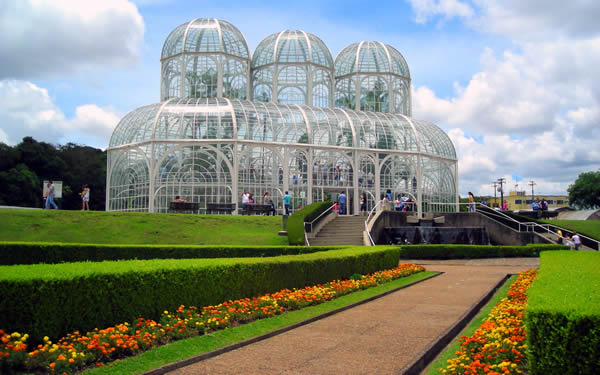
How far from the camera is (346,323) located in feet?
27.9

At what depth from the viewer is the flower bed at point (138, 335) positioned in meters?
5.61

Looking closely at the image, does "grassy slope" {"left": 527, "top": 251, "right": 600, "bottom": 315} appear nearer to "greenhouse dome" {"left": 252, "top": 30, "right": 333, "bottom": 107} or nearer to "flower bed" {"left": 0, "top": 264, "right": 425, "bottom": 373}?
"flower bed" {"left": 0, "top": 264, "right": 425, "bottom": 373}

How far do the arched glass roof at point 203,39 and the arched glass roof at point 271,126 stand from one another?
675 centimetres

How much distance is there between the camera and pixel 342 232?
2550cm

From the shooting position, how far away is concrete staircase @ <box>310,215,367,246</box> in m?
23.9

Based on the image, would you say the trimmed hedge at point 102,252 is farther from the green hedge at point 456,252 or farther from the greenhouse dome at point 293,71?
the greenhouse dome at point 293,71

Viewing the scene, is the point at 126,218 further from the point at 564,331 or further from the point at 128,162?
the point at 564,331

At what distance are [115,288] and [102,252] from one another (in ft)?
30.3

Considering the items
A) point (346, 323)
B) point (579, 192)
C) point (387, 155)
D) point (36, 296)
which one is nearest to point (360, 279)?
point (346, 323)

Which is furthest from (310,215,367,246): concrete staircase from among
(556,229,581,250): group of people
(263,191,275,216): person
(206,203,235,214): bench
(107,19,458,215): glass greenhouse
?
(556,229,581,250): group of people

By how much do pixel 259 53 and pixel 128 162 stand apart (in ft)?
48.4

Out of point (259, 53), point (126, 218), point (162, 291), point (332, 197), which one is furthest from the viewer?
point (259, 53)

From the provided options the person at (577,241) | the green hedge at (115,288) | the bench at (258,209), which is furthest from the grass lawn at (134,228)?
the person at (577,241)

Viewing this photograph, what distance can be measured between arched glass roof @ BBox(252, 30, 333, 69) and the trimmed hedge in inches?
1001
